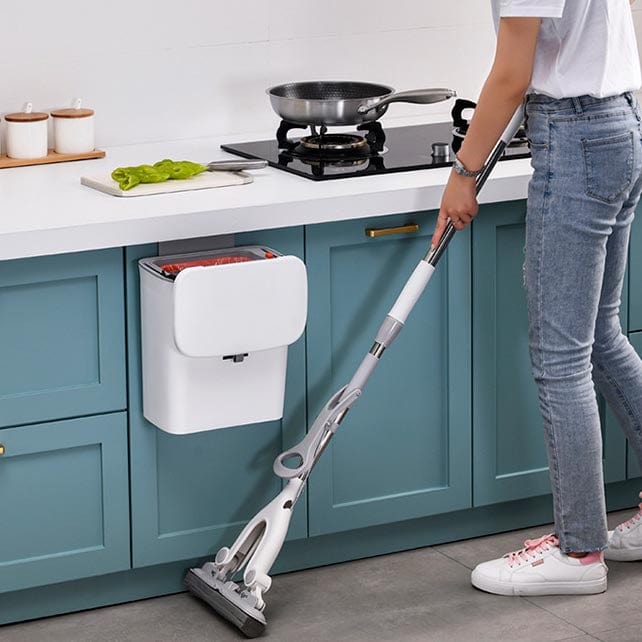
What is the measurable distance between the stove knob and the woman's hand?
1.21 feet

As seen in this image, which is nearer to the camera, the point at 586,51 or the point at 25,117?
the point at 586,51

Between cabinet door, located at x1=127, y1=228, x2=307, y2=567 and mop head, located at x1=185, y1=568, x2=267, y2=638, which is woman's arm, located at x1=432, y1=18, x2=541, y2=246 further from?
mop head, located at x1=185, y1=568, x2=267, y2=638

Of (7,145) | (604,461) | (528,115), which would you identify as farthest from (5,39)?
(604,461)

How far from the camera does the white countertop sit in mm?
2752

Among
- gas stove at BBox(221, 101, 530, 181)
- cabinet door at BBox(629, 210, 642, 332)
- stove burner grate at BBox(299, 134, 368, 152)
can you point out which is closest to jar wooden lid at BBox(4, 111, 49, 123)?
gas stove at BBox(221, 101, 530, 181)

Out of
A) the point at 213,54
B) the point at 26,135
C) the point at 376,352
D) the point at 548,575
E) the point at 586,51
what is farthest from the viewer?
the point at 213,54

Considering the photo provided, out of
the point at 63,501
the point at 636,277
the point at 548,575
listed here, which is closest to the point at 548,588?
the point at 548,575

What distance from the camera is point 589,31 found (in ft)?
8.86

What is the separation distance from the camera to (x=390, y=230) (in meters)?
3.06

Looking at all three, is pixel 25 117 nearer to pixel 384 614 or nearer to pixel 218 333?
pixel 218 333

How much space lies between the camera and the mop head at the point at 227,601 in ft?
9.37

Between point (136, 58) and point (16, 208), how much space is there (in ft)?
2.53

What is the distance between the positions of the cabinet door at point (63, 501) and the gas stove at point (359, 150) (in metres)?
0.70

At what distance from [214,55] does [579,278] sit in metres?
1.19
